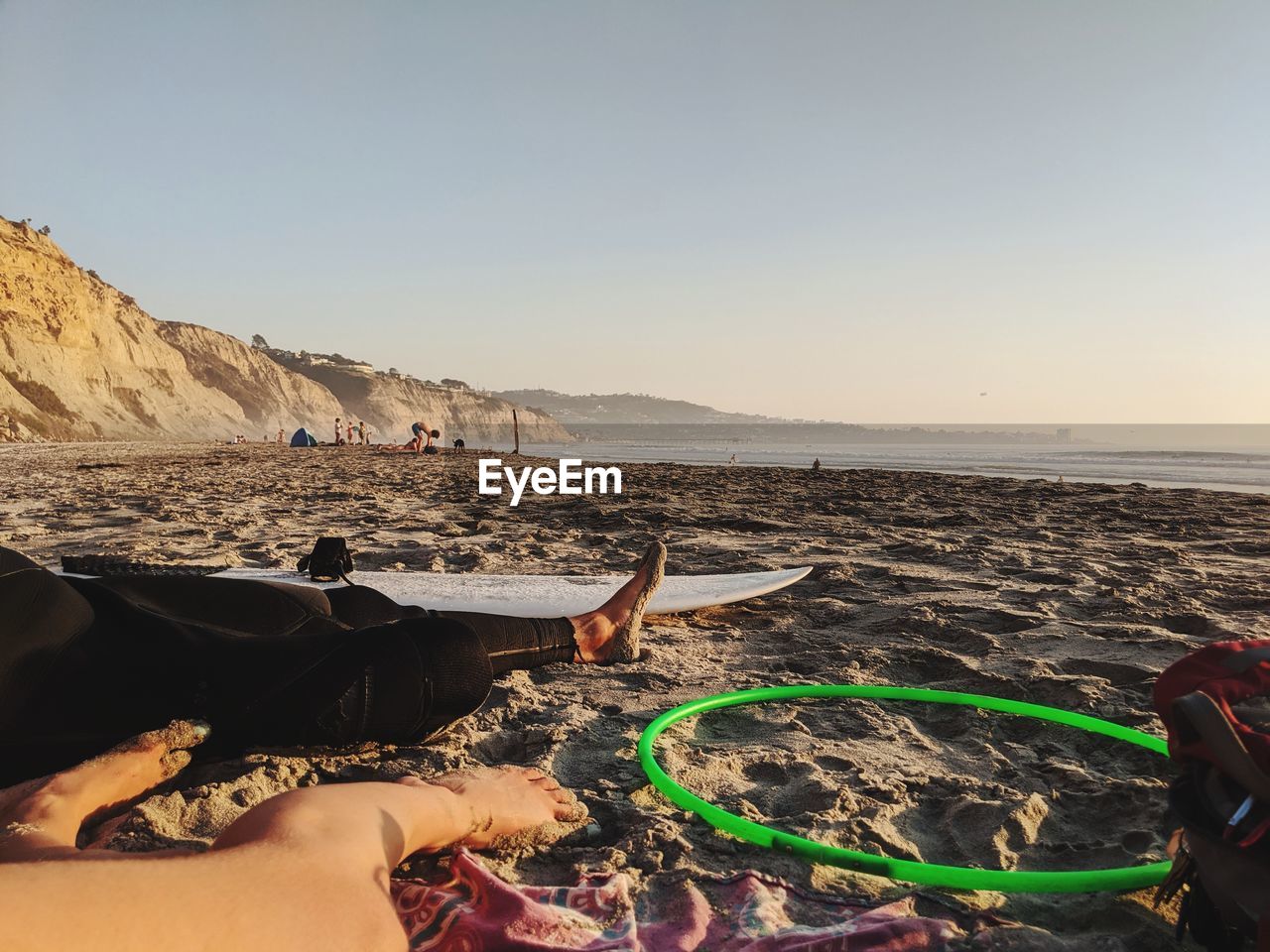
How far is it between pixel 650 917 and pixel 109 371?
35393mm

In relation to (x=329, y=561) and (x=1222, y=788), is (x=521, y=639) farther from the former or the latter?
(x=1222, y=788)

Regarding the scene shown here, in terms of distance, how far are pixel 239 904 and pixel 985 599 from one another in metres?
3.48

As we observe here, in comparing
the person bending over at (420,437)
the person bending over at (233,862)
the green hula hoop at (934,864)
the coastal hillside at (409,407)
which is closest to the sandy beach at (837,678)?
the green hula hoop at (934,864)

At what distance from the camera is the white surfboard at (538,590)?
3035 millimetres

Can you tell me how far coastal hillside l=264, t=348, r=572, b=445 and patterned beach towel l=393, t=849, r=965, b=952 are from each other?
2084 inches

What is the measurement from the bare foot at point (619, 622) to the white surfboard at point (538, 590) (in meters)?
0.16

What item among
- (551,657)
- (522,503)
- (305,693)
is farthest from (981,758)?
(522,503)

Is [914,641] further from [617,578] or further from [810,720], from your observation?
[617,578]

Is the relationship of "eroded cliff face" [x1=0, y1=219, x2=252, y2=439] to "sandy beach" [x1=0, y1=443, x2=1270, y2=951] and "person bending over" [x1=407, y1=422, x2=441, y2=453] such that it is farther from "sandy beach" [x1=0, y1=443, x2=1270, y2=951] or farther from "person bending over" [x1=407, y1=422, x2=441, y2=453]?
"sandy beach" [x1=0, y1=443, x2=1270, y2=951]

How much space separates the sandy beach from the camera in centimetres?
160

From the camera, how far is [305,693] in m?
1.62

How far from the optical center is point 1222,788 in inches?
43.5

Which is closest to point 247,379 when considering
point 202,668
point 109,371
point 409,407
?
point 109,371

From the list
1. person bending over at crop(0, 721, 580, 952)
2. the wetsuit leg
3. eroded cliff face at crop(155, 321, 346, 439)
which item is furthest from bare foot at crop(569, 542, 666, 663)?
eroded cliff face at crop(155, 321, 346, 439)
